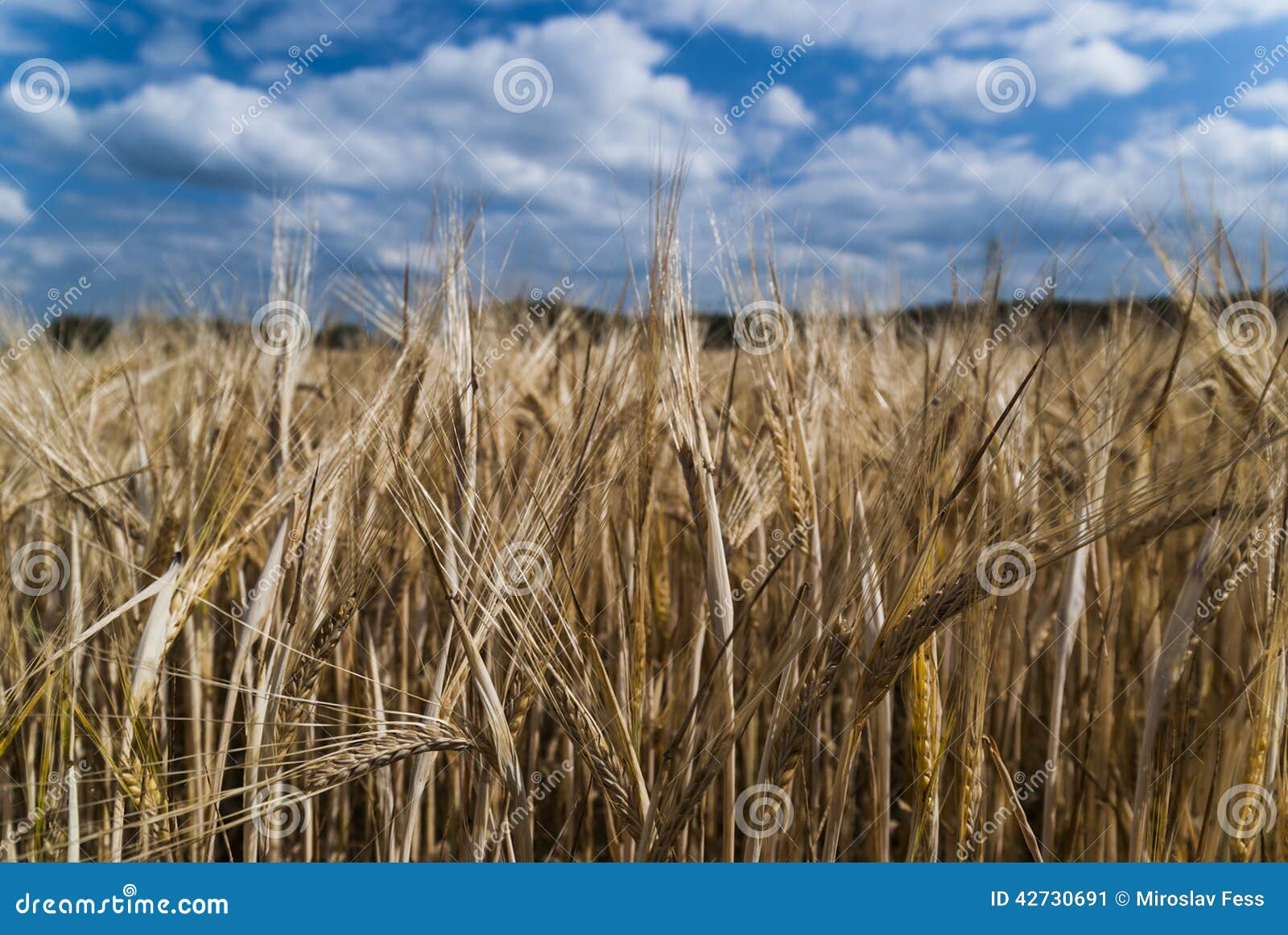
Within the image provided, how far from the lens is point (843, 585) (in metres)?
1.08

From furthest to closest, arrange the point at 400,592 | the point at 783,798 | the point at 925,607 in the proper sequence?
the point at 400,592
the point at 783,798
the point at 925,607

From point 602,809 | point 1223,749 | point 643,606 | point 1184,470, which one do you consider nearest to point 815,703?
point 643,606

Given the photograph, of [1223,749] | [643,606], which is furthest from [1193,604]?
[643,606]

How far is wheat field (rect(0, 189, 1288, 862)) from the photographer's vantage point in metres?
1.08

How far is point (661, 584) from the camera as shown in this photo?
1885 millimetres

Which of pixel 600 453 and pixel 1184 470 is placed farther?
pixel 600 453

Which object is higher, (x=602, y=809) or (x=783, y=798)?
(x=783, y=798)

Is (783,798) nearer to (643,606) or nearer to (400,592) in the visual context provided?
(643,606)

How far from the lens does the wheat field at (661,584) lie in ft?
3.55

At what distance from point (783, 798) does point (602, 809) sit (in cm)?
172

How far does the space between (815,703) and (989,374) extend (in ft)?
1.79

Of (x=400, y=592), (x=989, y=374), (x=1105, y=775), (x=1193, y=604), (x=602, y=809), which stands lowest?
(x=602, y=809)

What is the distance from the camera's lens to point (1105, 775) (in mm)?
1632

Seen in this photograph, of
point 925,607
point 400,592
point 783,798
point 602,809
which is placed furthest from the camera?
point 602,809
